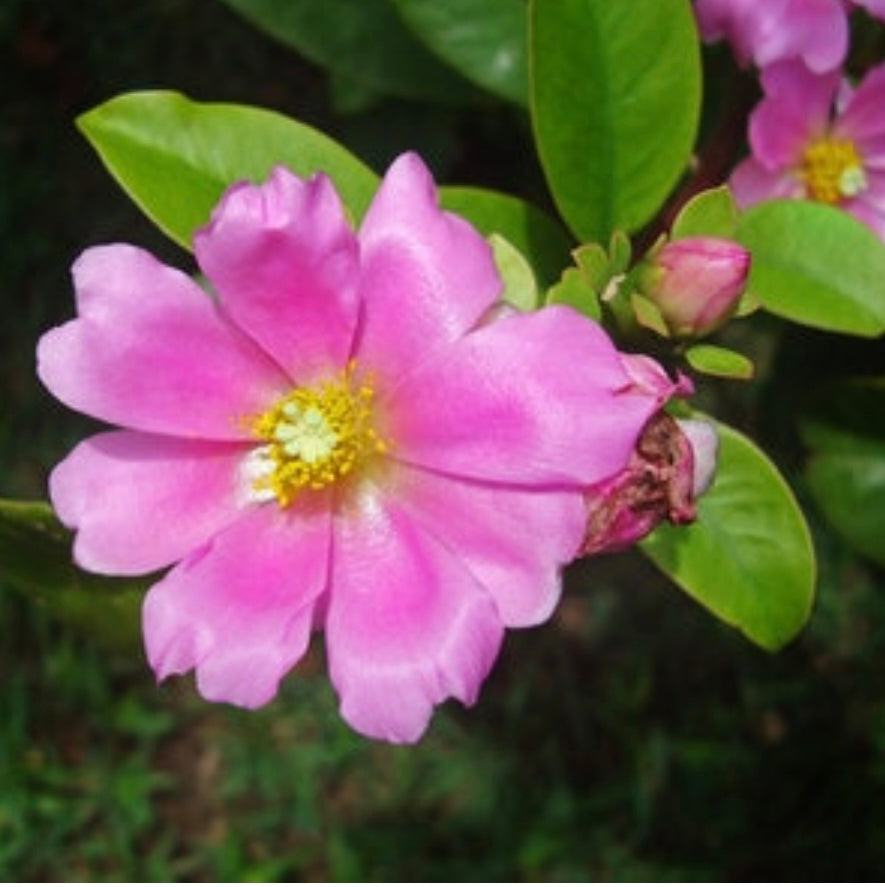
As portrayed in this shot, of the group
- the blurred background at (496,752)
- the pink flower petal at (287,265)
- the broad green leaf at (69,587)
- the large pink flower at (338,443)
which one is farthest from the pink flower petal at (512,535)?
the blurred background at (496,752)

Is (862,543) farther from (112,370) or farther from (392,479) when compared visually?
(112,370)

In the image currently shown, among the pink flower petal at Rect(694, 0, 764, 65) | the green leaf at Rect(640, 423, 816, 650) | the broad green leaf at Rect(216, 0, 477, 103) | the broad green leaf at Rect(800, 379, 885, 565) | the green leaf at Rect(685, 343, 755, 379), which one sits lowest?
the broad green leaf at Rect(800, 379, 885, 565)

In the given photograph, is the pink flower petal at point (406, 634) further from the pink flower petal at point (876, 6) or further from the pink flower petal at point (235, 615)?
the pink flower petal at point (876, 6)

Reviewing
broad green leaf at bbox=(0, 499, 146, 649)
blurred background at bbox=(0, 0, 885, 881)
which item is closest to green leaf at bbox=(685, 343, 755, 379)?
broad green leaf at bbox=(0, 499, 146, 649)

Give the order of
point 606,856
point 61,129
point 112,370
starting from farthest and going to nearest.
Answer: point 61,129, point 606,856, point 112,370

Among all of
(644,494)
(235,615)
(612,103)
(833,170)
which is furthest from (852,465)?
(235,615)

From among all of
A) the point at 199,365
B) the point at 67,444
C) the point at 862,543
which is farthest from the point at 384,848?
the point at 199,365

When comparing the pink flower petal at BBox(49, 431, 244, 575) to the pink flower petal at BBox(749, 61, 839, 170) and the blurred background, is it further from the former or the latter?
the blurred background
